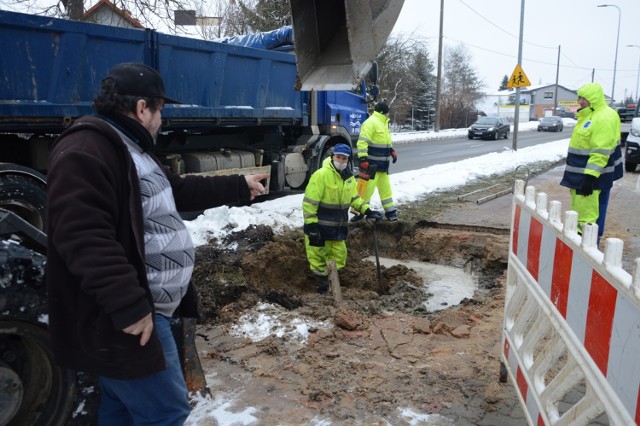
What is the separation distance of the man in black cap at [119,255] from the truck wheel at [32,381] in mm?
226

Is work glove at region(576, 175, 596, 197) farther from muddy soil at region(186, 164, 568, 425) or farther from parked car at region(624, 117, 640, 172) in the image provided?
parked car at region(624, 117, 640, 172)

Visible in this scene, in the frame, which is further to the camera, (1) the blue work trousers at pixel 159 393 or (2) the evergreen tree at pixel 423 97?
(2) the evergreen tree at pixel 423 97

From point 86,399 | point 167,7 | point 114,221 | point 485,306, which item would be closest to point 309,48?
point 114,221

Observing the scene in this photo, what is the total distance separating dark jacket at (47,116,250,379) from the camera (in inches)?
72.1

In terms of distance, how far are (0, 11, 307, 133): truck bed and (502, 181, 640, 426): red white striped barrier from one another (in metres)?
5.43

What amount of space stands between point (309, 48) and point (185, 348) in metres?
1.91

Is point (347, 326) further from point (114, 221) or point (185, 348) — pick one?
point (114, 221)

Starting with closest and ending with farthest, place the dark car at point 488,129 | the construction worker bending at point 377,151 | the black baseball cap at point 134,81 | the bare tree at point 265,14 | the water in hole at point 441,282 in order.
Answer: the black baseball cap at point 134,81 < the water in hole at point 441,282 < the construction worker bending at point 377,151 < the bare tree at point 265,14 < the dark car at point 488,129

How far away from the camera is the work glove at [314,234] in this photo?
19.9 feet

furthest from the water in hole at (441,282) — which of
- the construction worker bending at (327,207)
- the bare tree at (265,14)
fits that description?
the bare tree at (265,14)

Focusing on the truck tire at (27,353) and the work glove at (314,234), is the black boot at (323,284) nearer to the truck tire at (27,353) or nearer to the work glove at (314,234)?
the work glove at (314,234)

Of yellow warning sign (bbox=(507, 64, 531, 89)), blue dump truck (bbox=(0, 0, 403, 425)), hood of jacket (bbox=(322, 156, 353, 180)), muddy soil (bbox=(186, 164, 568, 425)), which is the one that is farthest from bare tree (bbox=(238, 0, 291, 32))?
hood of jacket (bbox=(322, 156, 353, 180))

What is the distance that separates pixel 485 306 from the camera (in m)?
5.27

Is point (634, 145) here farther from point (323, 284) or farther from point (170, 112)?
point (170, 112)
